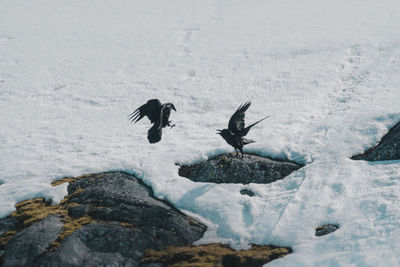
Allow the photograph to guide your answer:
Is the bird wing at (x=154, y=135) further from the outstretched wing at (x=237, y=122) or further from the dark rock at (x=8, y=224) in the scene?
the dark rock at (x=8, y=224)

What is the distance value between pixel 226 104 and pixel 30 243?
9368 mm

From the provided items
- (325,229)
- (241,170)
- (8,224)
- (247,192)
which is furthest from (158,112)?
(325,229)

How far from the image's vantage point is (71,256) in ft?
22.4

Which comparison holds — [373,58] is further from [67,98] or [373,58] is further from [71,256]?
[71,256]

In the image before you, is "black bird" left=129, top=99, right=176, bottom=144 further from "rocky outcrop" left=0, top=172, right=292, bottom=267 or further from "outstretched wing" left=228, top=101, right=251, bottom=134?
"rocky outcrop" left=0, top=172, right=292, bottom=267

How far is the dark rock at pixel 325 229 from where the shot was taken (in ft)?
24.2

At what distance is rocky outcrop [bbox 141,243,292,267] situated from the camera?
6660 mm

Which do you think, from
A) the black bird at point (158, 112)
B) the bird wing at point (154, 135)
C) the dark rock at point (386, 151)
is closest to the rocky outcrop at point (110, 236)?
the bird wing at point (154, 135)

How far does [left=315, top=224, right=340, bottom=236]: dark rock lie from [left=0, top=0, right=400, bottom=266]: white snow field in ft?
0.44

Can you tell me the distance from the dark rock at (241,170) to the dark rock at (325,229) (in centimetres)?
204

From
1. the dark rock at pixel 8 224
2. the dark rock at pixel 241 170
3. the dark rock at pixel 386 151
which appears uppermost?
the dark rock at pixel 386 151

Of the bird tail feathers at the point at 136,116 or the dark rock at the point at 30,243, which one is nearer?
the dark rock at the point at 30,243

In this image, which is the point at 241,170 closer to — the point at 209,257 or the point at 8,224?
the point at 209,257

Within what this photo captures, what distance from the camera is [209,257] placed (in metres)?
6.77
